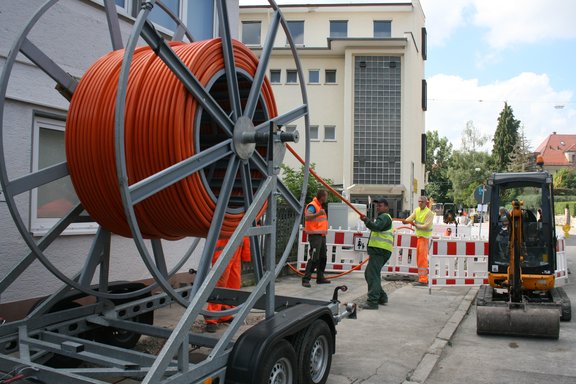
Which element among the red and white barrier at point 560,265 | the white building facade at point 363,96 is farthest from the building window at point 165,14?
the white building facade at point 363,96

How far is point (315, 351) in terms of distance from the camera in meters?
4.45

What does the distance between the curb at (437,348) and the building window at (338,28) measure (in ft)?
91.9

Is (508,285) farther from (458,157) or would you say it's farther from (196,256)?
(458,157)

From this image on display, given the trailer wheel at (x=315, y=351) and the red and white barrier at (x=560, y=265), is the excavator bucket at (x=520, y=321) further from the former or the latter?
the red and white barrier at (x=560, y=265)

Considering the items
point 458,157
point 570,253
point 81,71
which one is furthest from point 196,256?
point 458,157

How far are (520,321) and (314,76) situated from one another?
92.3 feet

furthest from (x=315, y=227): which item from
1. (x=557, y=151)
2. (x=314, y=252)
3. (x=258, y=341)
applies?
(x=557, y=151)

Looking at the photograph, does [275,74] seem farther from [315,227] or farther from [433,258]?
[433,258]

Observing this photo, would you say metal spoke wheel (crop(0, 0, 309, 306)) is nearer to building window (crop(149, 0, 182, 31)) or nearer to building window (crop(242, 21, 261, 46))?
building window (crop(149, 0, 182, 31))

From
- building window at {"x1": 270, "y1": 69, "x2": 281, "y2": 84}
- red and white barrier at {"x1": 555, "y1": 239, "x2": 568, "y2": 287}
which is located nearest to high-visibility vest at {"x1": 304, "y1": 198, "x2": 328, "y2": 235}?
red and white barrier at {"x1": 555, "y1": 239, "x2": 568, "y2": 287}

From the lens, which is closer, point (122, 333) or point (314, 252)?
point (122, 333)

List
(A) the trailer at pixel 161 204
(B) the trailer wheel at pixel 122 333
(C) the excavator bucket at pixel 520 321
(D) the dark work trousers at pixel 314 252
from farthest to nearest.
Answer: (D) the dark work trousers at pixel 314 252 → (C) the excavator bucket at pixel 520 321 → (B) the trailer wheel at pixel 122 333 → (A) the trailer at pixel 161 204

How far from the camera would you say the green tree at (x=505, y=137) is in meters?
75.7

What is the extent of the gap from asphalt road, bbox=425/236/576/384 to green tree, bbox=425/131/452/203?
239 ft
